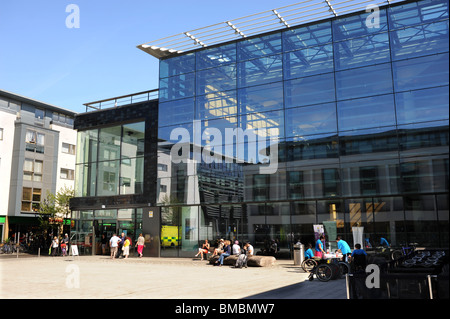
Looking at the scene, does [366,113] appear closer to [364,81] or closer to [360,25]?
[364,81]

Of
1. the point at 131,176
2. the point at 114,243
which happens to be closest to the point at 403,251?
the point at 114,243

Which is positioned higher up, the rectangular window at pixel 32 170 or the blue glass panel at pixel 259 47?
the blue glass panel at pixel 259 47

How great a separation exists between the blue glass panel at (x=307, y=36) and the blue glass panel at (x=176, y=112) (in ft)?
25.9

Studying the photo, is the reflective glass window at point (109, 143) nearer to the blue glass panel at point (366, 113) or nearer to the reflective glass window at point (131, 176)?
the reflective glass window at point (131, 176)

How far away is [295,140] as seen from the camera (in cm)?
2711

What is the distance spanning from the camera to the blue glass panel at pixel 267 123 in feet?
91.2

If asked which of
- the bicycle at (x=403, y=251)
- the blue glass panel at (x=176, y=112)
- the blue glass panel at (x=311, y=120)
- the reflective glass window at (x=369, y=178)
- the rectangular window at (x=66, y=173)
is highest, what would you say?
the blue glass panel at (x=176, y=112)

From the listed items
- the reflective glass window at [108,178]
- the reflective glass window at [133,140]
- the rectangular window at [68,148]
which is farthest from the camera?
the rectangular window at [68,148]

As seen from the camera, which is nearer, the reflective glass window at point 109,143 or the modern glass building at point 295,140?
the modern glass building at point 295,140

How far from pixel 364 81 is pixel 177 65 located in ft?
45.2

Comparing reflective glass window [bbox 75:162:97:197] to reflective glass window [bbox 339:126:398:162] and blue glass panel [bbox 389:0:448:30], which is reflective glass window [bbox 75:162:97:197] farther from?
blue glass panel [bbox 389:0:448:30]

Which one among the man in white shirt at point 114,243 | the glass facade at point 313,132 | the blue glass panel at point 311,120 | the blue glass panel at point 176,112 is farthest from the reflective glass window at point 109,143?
the blue glass panel at point 311,120
